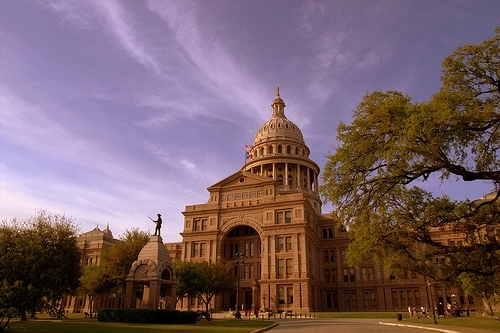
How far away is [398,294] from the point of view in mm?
70375

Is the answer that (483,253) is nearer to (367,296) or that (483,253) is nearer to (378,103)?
(378,103)

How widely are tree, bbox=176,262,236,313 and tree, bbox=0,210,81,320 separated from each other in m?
14.9

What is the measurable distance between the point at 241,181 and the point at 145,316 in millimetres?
44204

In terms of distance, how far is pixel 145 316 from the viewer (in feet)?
98.8

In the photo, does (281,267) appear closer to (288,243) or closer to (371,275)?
(288,243)

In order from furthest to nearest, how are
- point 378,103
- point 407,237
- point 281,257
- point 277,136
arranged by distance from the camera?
point 277,136, point 281,257, point 407,237, point 378,103

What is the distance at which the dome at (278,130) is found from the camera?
97938 millimetres

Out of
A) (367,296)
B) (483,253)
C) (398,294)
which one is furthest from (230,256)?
(483,253)

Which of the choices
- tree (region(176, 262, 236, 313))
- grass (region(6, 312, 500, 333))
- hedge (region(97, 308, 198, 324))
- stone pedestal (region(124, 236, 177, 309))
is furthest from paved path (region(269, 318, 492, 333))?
tree (region(176, 262, 236, 313))

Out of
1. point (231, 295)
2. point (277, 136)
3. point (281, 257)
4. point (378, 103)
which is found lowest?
point (231, 295)

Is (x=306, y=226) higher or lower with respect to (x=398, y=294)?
higher

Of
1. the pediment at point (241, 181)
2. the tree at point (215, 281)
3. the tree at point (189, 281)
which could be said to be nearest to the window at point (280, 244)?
the pediment at point (241, 181)

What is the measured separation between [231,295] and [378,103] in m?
53.2

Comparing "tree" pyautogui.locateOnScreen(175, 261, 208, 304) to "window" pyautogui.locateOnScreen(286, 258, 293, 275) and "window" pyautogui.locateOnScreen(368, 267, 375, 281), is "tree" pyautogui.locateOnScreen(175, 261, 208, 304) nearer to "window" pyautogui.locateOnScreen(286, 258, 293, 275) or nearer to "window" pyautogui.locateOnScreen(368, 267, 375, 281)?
"window" pyautogui.locateOnScreen(286, 258, 293, 275)
